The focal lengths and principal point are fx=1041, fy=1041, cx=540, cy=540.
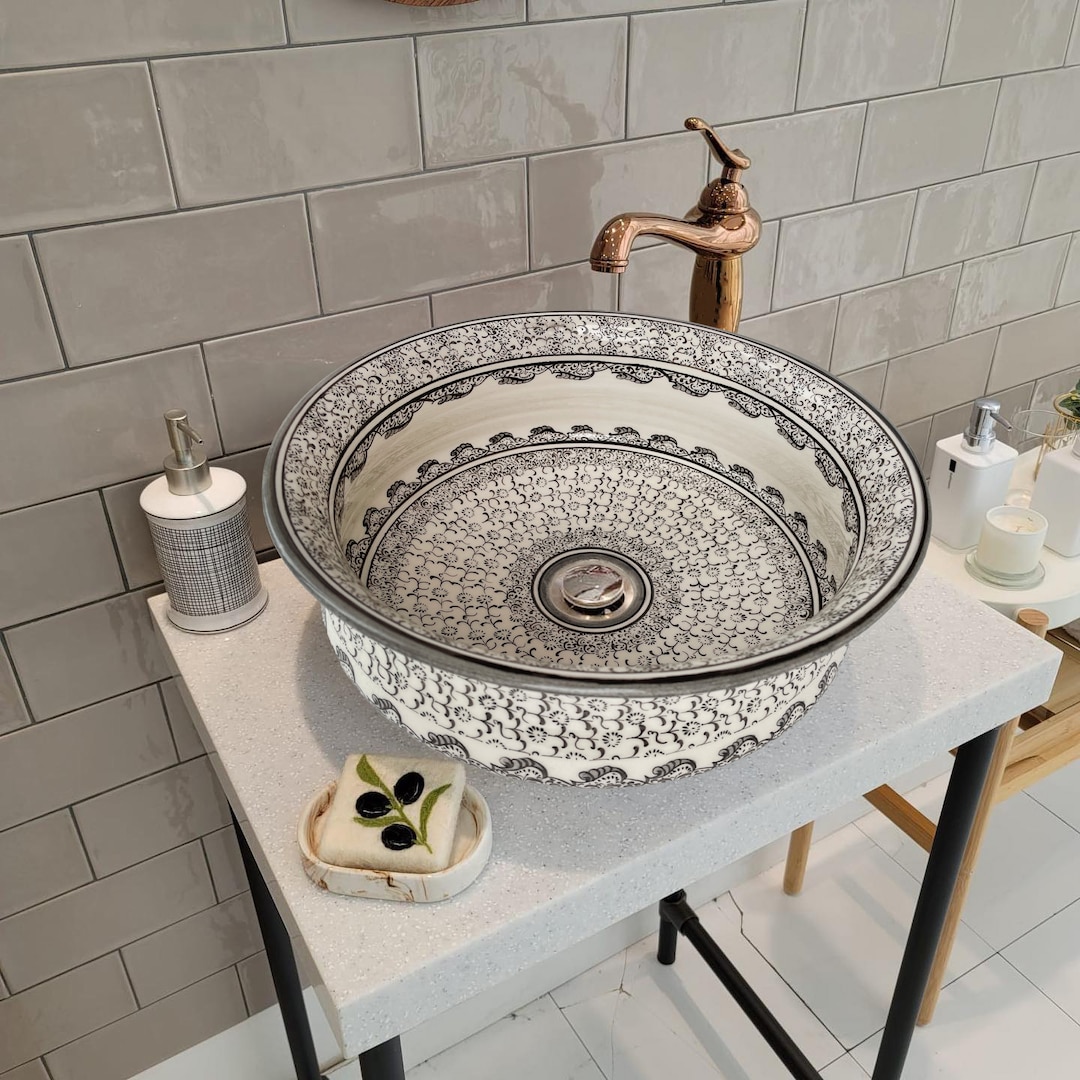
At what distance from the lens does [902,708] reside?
77cm

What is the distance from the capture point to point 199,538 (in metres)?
0.83

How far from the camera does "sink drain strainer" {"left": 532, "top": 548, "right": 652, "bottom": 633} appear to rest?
740mm

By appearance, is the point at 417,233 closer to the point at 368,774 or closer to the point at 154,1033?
the point at 368,774

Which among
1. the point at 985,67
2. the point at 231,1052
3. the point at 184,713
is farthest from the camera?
the point at 231,1052

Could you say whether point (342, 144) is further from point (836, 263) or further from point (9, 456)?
point (836, 263)

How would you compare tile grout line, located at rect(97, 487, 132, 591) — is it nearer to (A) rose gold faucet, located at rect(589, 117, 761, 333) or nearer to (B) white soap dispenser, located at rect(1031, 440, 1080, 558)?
(A) rose gold faucet, located at rect(589, 117, 761, 333)

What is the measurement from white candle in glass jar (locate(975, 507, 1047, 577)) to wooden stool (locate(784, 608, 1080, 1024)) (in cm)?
7

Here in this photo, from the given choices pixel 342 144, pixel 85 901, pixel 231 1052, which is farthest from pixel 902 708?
pixel 231 1052

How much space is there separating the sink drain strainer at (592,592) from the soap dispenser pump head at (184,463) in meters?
0.28

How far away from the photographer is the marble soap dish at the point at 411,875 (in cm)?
63

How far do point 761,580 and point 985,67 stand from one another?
79cm

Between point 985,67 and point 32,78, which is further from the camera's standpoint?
point 985,67

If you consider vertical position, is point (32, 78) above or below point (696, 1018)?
above

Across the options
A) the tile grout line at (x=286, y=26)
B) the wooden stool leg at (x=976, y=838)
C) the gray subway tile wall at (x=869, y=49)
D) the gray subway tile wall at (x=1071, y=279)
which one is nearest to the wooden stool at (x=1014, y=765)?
the wooden stool leg at (x=976, y=838)
